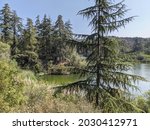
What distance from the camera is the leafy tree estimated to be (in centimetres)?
759

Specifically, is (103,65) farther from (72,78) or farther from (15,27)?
(15,27)

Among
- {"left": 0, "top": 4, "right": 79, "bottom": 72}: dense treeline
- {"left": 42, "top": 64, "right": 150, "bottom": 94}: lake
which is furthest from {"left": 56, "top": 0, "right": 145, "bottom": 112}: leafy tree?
{"left": 0, "top": 4, "right": 79, "bottom": 72}: dense treeline

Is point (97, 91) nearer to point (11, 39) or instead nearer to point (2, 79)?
point (2, 79)

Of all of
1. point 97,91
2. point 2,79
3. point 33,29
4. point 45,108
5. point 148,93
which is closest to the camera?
point 45,108

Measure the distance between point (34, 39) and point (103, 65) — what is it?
27.7 meters

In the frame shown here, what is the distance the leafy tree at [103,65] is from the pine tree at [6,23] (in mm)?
27841

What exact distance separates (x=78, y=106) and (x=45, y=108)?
23.2 inches

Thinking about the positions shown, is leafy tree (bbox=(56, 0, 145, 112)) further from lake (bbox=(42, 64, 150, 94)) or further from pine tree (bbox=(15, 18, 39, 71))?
pine tree (bbox=(15, 18, 39, 71))

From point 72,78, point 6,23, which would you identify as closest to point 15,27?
point 6,23

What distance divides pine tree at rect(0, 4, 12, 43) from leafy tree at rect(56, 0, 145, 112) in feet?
91.3

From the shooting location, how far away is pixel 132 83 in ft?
25.8

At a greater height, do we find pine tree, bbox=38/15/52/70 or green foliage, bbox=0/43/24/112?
pine tree, bbox=38/15/52/70

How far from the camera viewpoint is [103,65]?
7641 millimetres

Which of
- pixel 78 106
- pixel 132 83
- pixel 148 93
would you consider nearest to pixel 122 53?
pixel 132 83
